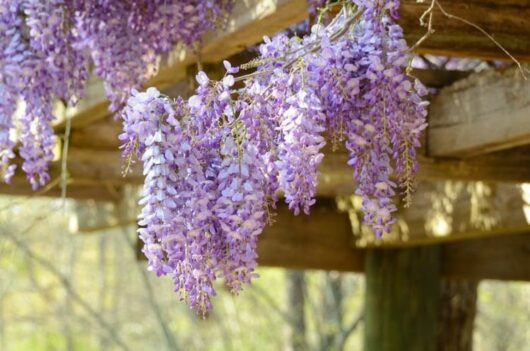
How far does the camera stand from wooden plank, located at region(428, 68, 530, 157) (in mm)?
2912

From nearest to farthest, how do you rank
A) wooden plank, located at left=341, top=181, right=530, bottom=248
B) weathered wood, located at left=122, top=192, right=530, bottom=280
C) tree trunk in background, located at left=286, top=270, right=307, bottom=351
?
wooden plank, located at left=341, top=181, right=530, bottom=248, weathered wood, located at left=122, top=192, right=530, bottom=280, tree trunk in background, located at left=286, top=270, right=307, bottom=351

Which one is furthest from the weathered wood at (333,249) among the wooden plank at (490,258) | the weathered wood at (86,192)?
the weathered wood at (86,192)

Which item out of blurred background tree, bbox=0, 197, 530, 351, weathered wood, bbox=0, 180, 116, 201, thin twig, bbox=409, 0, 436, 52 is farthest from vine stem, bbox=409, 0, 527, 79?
blurred background tree, bbox=0, 197, 530, 351

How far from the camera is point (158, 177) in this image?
212 centimetres

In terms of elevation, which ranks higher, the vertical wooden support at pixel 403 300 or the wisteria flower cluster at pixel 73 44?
the wisteria flower cluster at pixel 73 44

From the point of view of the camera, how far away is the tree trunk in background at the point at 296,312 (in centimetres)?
688

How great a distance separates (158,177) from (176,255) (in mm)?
155

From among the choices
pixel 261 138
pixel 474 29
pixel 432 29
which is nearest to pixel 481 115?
pixel 474 29

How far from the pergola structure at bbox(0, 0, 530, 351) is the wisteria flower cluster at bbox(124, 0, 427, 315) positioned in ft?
0.58

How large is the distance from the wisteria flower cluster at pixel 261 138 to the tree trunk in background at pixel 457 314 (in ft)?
9.06

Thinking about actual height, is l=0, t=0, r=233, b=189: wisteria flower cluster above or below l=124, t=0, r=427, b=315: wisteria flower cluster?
above

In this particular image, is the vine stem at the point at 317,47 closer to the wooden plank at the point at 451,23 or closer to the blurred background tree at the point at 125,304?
the wooden plank at the point at 451,23

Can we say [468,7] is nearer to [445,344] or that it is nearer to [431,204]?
[431,204]

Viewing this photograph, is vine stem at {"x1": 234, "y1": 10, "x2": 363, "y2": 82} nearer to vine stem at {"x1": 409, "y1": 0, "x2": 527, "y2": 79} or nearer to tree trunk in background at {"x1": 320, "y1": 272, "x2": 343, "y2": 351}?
vine stem at {"x1": 409, "y1": 0, "x2": 527, "y2": 79}
